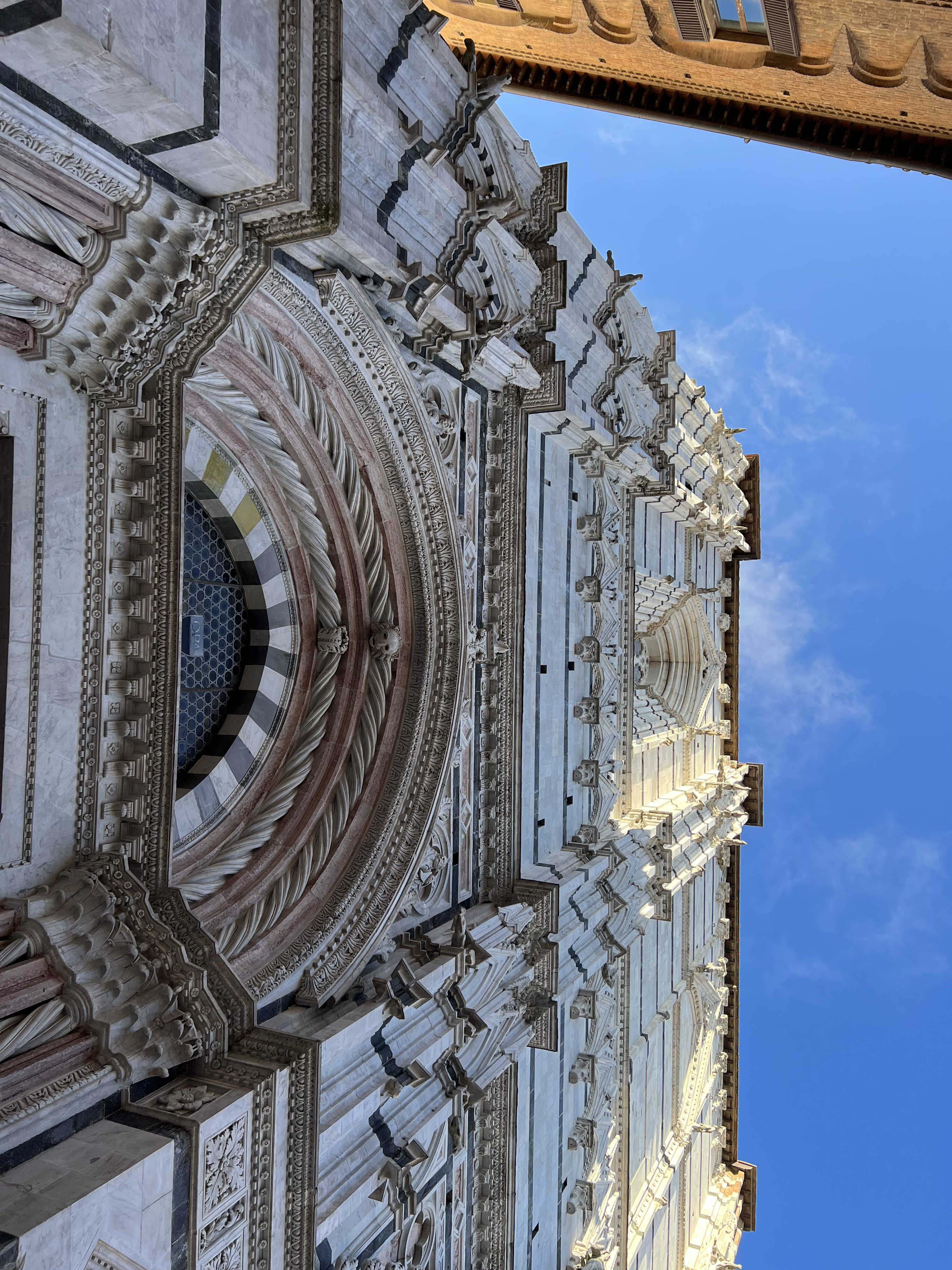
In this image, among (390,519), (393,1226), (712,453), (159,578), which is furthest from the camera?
(712,453)

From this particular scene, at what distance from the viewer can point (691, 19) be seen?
36.0 feet

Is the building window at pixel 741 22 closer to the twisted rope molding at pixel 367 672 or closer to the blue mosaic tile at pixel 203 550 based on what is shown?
the twisted rope molding at pixel 367 672

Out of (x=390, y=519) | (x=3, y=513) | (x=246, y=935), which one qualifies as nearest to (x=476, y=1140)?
(x=246, y=935)

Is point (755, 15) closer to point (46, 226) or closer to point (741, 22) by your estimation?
point (741, 22)

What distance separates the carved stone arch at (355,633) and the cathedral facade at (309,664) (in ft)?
0.14

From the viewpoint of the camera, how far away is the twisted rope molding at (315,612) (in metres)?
7.60

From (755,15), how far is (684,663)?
14.6 metres

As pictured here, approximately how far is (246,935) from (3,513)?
4.31 meters

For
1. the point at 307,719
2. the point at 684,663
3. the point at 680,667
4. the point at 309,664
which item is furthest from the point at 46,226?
the point at 684,663

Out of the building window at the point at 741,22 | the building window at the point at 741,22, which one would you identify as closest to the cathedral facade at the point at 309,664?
the building window at the point at 741,22

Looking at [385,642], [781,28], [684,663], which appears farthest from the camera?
[684,663]

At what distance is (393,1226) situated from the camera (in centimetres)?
731

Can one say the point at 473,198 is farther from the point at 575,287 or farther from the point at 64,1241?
the point at 64,1241

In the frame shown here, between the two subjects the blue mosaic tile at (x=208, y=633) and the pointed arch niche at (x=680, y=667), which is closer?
the blue mosaic tile at (x=208, y=633)
